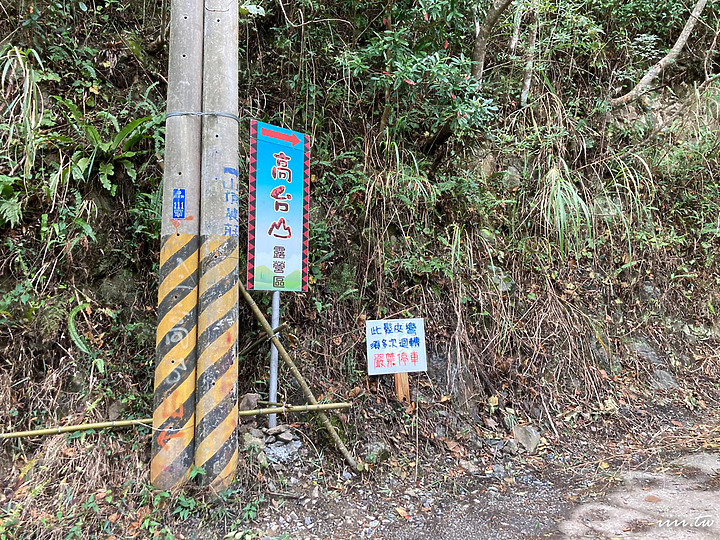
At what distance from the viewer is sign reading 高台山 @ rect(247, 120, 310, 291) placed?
348cm

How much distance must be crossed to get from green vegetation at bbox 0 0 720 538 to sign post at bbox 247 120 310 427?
0.57 meters

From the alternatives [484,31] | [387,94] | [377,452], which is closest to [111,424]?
[377,452]

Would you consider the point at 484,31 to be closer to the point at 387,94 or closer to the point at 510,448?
the point at 387,94

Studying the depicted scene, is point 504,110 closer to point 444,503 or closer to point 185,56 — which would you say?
point 185,56

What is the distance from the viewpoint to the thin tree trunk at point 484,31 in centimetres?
462

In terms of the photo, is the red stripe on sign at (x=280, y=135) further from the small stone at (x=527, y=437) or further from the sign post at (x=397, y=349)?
the small stone at (x=527, y=437)

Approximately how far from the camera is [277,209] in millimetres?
3594

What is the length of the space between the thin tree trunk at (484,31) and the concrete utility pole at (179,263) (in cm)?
309

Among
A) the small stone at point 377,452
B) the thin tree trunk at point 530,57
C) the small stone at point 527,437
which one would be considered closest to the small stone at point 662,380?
the small stone at point 527,437

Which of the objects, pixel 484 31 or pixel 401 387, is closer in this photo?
pixel 401 387

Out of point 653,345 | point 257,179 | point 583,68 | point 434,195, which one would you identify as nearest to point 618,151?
point 583,68

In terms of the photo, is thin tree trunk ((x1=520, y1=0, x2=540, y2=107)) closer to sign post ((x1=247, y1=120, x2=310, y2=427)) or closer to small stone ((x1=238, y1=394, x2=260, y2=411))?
sign post ((x1=247, y1=120, x2=310, y2=427))

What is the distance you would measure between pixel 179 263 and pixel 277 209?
0.92 meters

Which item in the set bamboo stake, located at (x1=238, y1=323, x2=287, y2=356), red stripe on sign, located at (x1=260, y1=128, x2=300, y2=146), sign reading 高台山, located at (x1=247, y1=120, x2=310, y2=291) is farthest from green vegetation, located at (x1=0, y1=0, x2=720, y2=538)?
red stripe on sign, located at (x1=260, y1=128, x2=300, y2=146)
